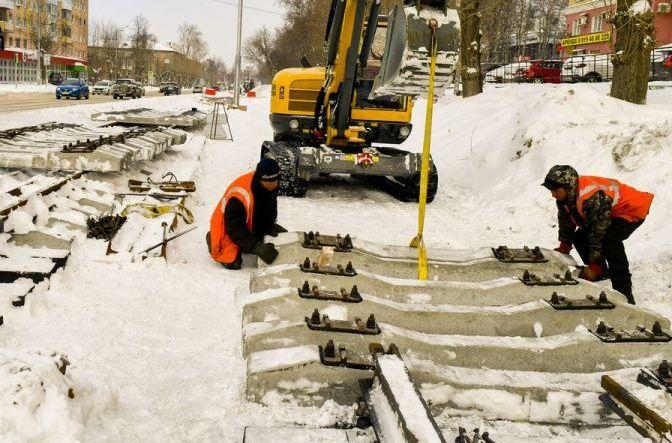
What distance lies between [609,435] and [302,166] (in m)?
6.33

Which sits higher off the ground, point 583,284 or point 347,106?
point 347,106

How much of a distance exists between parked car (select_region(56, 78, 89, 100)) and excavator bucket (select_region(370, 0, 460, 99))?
34617mm

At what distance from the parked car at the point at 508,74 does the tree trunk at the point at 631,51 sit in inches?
899

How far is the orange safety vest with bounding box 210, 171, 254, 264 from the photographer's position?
5.50 meters

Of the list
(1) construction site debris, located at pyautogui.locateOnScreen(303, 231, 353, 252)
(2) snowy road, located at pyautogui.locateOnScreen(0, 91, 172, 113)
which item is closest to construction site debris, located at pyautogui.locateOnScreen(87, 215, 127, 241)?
(1) construction site debris, located at pyautogui.locateOnScreen(303, 231, 353, 252)

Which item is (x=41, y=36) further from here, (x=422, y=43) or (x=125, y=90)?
(x=422, y=43)

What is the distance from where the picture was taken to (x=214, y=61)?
154 metres

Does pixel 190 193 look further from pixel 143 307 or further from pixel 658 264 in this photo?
pixel 658 264

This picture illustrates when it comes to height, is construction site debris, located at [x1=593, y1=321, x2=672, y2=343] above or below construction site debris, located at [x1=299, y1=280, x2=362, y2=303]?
below

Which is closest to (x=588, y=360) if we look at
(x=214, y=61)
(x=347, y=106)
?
(x=347, y=106)

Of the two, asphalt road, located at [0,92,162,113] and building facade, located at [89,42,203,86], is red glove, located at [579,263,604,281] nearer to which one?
asphalt road, located at [0,92,162,113]

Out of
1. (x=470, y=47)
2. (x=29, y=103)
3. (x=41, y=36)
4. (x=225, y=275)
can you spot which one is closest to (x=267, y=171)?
(x=225, y=275)

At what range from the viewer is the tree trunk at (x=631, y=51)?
10.2m

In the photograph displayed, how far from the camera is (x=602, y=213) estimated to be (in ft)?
16.2
